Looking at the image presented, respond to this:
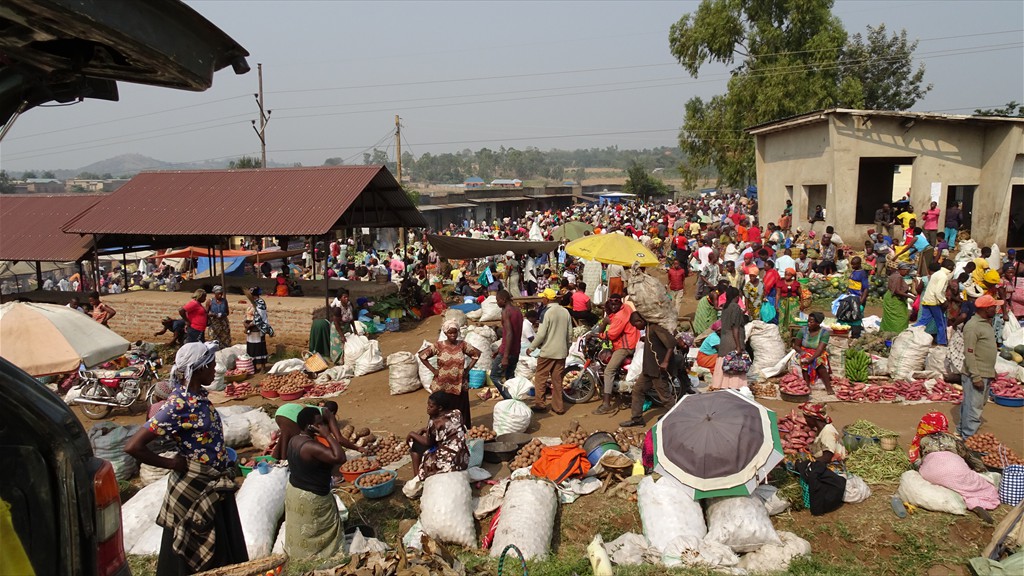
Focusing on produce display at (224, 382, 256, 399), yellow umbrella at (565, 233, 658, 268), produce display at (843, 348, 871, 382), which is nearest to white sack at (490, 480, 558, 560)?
produce display at (843, 348, 871, 382)

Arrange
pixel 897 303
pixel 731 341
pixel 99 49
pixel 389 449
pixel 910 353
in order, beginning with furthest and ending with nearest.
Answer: pixel 897 303 < pixel 910 353 < pixel 731 341 < pixel 389 449 < pixel 99 49

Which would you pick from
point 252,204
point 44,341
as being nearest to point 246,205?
point 252,204

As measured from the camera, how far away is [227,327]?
504 inches

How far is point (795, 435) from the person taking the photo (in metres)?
6.68

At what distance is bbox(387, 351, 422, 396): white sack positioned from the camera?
32.4 feet

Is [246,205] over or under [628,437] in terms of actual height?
over

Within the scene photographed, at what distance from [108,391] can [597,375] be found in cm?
672

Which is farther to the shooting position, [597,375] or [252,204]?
[252,204]

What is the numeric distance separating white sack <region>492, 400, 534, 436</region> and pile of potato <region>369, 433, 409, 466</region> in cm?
101

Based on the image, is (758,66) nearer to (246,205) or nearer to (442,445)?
(246,205)

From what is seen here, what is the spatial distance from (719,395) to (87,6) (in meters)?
5.28

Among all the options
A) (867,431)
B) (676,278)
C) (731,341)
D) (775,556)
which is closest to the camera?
(775,556)

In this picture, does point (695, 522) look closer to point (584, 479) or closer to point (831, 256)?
point (584, 479)

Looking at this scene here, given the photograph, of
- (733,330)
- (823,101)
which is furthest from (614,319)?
(823,101)
